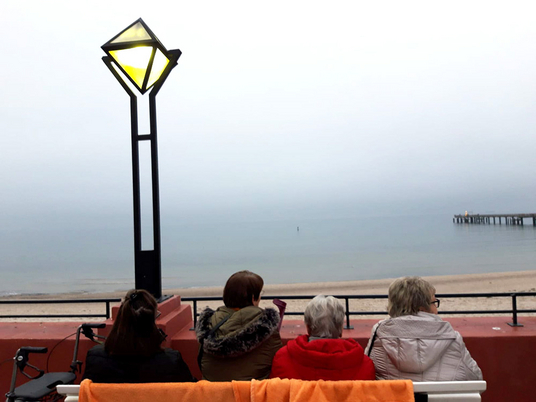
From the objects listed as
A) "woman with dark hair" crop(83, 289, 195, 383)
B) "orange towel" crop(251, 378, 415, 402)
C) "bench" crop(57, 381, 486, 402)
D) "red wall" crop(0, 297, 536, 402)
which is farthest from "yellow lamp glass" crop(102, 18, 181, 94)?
"bench" crop(57, 381, 486, 402)

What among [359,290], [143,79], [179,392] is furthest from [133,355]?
[359,290]

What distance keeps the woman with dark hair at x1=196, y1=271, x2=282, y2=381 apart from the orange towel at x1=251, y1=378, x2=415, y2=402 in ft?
1.55

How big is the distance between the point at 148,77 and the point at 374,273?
2754cm

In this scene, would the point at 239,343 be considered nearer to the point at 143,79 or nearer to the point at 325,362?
the point at 325,362

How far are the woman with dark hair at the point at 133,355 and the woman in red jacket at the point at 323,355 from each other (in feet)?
2.07

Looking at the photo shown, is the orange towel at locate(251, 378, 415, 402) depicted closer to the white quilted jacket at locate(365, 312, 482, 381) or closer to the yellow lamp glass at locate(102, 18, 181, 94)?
the white quilted jacket at locate(365, 312, 482, 381)

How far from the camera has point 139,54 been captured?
368cm

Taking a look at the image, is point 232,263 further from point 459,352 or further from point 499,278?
point 459,352

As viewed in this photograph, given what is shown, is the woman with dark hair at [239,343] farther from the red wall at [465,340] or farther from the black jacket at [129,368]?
the red wall at [465,340]

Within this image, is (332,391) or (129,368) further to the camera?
(129,368)

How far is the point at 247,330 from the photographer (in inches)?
84.5

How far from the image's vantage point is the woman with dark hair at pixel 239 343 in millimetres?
2141

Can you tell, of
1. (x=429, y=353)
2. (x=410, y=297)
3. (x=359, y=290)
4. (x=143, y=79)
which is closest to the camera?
(x=429, y=353)

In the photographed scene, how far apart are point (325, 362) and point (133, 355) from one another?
42.1 inches
